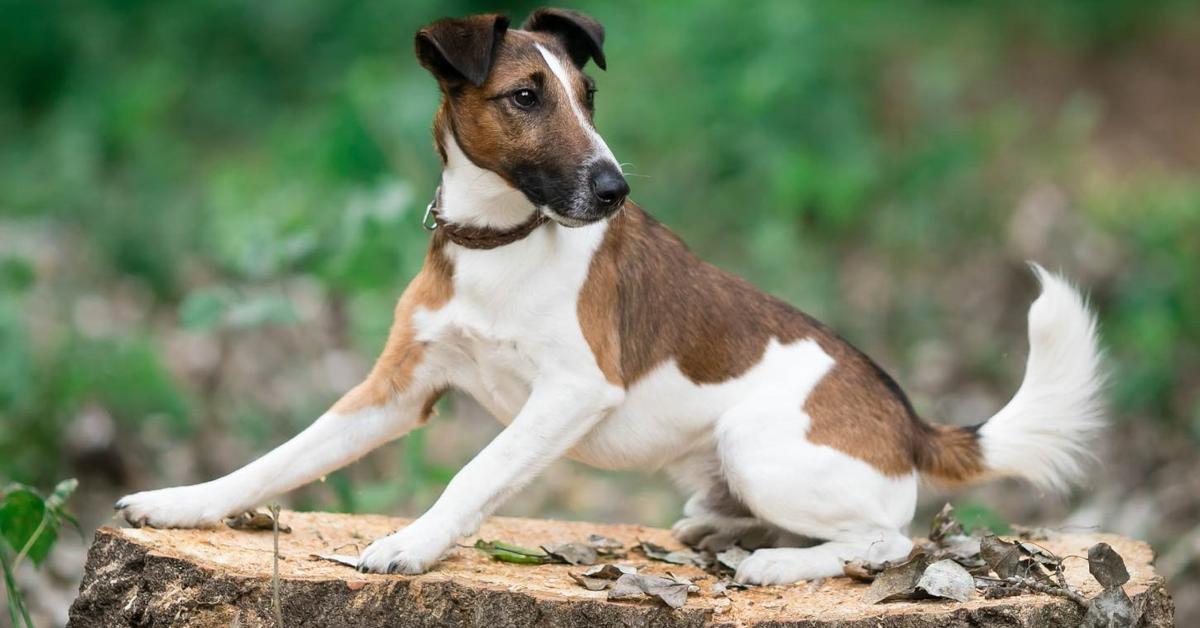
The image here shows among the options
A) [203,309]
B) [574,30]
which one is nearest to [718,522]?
[574,30]

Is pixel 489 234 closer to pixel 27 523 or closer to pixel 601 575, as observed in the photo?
pixel 601 575

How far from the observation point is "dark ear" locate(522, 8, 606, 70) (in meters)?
4.73

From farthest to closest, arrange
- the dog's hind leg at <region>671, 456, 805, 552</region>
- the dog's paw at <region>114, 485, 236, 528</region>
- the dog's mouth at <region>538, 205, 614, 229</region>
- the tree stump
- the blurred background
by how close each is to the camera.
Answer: the blurred background
the dog's hind leg at <region>671, 456, 805, 552</region>
the dog's paw at <region>114, 485, 236, 528</region>
the dog's mouth at <region>538, 205, 614, 229</region>
the tree stump

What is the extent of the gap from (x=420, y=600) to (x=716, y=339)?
4.61ft

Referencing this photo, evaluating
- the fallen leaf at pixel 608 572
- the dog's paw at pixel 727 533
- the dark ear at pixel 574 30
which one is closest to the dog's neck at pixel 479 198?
the dark ear at pixel 574 30

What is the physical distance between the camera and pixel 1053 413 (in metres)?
5.01

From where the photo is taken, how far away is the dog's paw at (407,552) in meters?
4.14

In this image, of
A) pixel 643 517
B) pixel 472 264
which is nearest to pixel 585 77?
pixel 472 264

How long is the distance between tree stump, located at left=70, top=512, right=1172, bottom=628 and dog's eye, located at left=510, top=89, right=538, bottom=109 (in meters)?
1.41

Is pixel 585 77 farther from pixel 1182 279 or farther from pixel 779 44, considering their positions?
pixel 779 44

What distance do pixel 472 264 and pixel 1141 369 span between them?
17.5 ft

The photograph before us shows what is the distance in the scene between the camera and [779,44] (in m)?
11.2

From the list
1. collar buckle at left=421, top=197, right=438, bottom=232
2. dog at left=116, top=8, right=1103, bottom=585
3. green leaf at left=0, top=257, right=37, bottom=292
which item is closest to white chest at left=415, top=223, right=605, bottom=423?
dog at left=116, top=8, right=1103, bottom=585

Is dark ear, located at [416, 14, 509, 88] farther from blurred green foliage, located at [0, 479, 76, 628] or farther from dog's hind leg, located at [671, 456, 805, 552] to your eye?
blurred green foliage, located at [0, 479, 76, 628]
